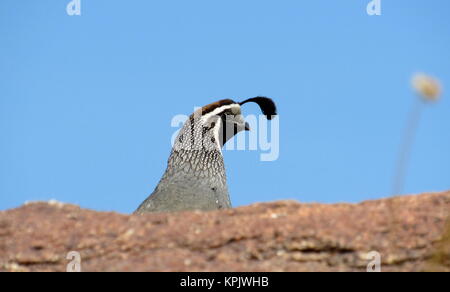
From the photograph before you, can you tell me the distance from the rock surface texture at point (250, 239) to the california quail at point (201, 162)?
2217 mm

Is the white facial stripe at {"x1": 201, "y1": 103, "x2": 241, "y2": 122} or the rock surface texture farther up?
the white facial stripe at {"x1": 201, "y1": 103, "x2": 241, "y2": 122}

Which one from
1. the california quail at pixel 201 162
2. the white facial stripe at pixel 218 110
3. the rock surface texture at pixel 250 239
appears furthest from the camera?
the white facial stripe at pixel 218 110

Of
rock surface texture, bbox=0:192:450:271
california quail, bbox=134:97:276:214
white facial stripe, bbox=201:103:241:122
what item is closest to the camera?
rock surface texture, bbox=0:192:450:271

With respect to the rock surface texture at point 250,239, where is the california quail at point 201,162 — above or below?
above

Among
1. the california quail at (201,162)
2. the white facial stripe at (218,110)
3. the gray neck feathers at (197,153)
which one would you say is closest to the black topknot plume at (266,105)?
the california quail at (201,162)

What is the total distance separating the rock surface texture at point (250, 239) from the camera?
11.9 feet

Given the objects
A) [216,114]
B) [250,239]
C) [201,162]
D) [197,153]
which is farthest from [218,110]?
[250,239]

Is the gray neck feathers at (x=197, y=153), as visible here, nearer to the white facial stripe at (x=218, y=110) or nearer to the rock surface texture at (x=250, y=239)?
the white facial stripe at (x=218, y=110)

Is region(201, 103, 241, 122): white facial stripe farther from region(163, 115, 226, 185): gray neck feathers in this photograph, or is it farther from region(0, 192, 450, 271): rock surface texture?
region(0, 192, 450, 271): rock surface texture

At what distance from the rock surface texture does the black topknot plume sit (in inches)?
161

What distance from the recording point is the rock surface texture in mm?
3635

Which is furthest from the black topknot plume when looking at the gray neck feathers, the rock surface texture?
the rock surface texture
